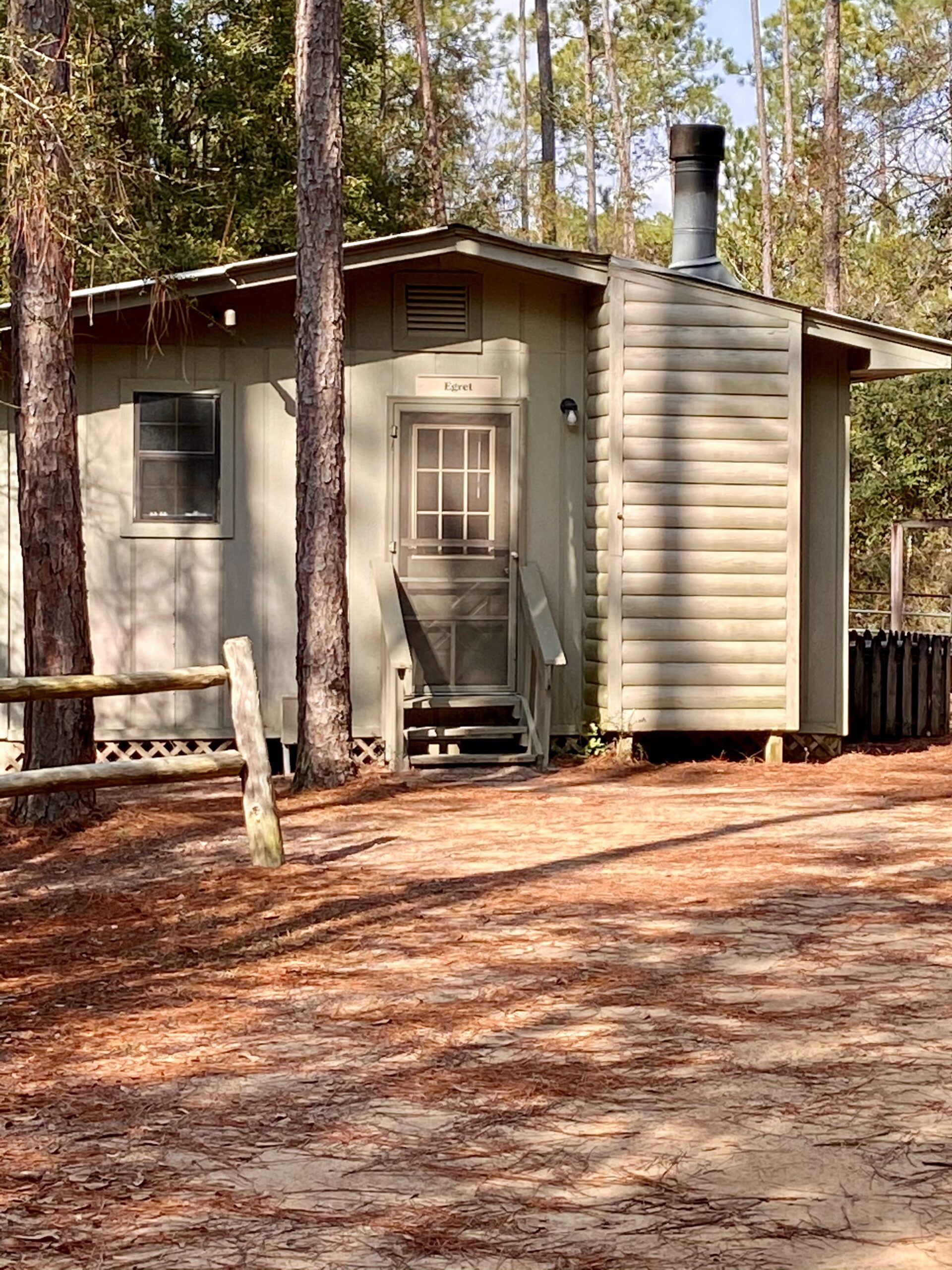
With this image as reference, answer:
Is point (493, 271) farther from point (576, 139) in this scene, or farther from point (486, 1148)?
point (576, 139)

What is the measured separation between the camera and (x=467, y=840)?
8.48 meters

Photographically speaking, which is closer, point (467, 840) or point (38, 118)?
point (38, 118)

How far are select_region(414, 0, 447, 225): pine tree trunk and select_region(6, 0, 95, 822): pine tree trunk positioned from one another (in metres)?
17.7

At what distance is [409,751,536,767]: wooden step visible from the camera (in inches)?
473

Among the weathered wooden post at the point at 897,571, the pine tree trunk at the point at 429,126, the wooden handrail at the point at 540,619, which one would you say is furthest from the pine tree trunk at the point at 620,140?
the wooden handrail at the point at 540,619

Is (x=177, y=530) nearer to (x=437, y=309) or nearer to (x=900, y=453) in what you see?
(x=437, y=309)

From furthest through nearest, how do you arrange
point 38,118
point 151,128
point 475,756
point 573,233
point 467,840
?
point 573,233 < point 151,128 < point 475,756 < point 467,840 < point 38,118

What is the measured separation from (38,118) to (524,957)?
3.83 metres

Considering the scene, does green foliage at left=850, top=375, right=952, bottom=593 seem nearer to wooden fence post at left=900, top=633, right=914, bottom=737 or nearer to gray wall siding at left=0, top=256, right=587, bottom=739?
wooden fence post at left=900, top=633, right=914, bottom=737

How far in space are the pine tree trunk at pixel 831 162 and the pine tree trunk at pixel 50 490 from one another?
18645mm

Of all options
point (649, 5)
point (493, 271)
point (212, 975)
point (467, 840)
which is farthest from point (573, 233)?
point (212, 975)

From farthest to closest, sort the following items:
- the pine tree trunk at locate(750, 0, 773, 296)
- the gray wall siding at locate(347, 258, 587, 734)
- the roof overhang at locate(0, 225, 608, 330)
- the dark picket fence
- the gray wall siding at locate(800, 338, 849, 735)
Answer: the pine tree trunk at locate(750, 0, 773, 296), the dark picket fence, the gray wall siding at locate(800, 338, 849, 735), the gray wall siding at locate(347, 258, 587, 734), the roof overhang at locate(0, 225, 608, 330)

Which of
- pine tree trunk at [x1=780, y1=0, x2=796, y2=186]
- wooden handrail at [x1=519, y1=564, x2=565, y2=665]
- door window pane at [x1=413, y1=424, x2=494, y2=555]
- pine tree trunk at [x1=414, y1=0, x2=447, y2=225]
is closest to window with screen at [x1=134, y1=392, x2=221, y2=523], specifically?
door window pane at [x1=413, y1=424, x2=494, y2=555]

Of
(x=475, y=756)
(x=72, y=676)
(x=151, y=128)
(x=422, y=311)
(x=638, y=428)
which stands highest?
(x=151, y=128)
